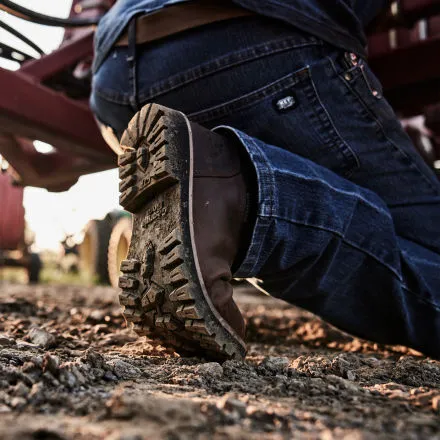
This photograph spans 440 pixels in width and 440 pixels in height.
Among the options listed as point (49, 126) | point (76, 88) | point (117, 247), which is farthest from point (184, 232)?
point (117, 247)

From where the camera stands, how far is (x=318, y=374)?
0.85 metres

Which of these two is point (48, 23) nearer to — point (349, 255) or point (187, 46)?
point (187, 46)

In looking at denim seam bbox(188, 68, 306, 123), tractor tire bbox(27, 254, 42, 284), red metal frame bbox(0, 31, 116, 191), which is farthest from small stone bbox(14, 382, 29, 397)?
tractor tire bbox(27, 254, 42, 284)

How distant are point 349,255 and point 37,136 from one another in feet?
3.91

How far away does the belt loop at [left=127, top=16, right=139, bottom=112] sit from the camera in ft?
3.78

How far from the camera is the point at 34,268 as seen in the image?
5.09m

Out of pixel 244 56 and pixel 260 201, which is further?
pixel 244 56

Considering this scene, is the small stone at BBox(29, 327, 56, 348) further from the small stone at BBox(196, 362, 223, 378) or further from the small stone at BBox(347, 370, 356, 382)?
the small stone at BBox(347, 370, 356, 382)

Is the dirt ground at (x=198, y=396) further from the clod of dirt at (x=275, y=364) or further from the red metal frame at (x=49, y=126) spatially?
the red metal frame at (x=49, y=126)

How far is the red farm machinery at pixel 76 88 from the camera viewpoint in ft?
5.29

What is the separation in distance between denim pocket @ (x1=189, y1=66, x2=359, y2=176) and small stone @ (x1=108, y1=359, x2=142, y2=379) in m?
0.57

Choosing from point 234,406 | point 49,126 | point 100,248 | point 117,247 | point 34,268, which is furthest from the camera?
point 34,268

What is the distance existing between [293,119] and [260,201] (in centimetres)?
25

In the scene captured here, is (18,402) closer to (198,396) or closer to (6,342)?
(198,396)
